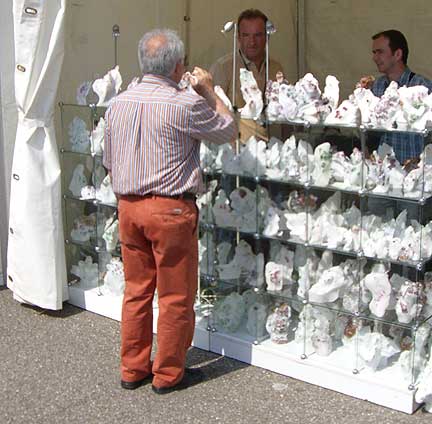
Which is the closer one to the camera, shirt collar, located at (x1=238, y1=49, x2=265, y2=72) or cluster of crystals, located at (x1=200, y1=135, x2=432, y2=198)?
cluster of crystals, located at (x1=200, y1=135, x2=432, y2=198)

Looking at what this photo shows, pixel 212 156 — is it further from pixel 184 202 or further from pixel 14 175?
pixel 14 175

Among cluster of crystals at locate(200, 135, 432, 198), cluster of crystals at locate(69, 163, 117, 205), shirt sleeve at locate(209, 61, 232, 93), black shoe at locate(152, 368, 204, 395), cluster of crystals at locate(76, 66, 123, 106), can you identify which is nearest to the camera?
cluster of crystals at locate(200, 135, 432, 198)

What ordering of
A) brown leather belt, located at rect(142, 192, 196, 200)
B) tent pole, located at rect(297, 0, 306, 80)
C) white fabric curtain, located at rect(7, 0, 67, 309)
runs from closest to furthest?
brown leather belt, located at rect(142, 192, 196, 200)
white fabric curtain, located at rect(7, 0, 67, 309)
tent pole, located at rect(297, 0, 306, 80)

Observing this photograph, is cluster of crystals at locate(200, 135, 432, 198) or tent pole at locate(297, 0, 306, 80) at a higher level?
tent pole at locate(297, 0, 306, 80)

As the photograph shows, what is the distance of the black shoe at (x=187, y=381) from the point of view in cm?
385

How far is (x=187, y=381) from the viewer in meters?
3.96

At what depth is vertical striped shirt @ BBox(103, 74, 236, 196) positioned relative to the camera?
352cm

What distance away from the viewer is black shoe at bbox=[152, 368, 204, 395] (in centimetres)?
385

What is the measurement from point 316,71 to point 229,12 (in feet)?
3.32

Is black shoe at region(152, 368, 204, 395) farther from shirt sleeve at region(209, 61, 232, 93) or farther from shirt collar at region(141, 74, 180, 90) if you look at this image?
shirt sleeve at region(209, 61, 232, 93)

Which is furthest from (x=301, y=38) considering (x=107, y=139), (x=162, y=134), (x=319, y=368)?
(x=319, y=368)

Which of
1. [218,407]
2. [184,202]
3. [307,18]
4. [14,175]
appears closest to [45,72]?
[14,175]

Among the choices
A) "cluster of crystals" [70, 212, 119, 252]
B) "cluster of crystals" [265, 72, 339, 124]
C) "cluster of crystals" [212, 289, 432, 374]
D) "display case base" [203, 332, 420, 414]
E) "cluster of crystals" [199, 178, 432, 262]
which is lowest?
"display case base" [203, 332, 420, 414]

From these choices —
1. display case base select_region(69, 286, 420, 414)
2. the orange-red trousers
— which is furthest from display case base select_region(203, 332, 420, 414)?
the orange-red trousers
